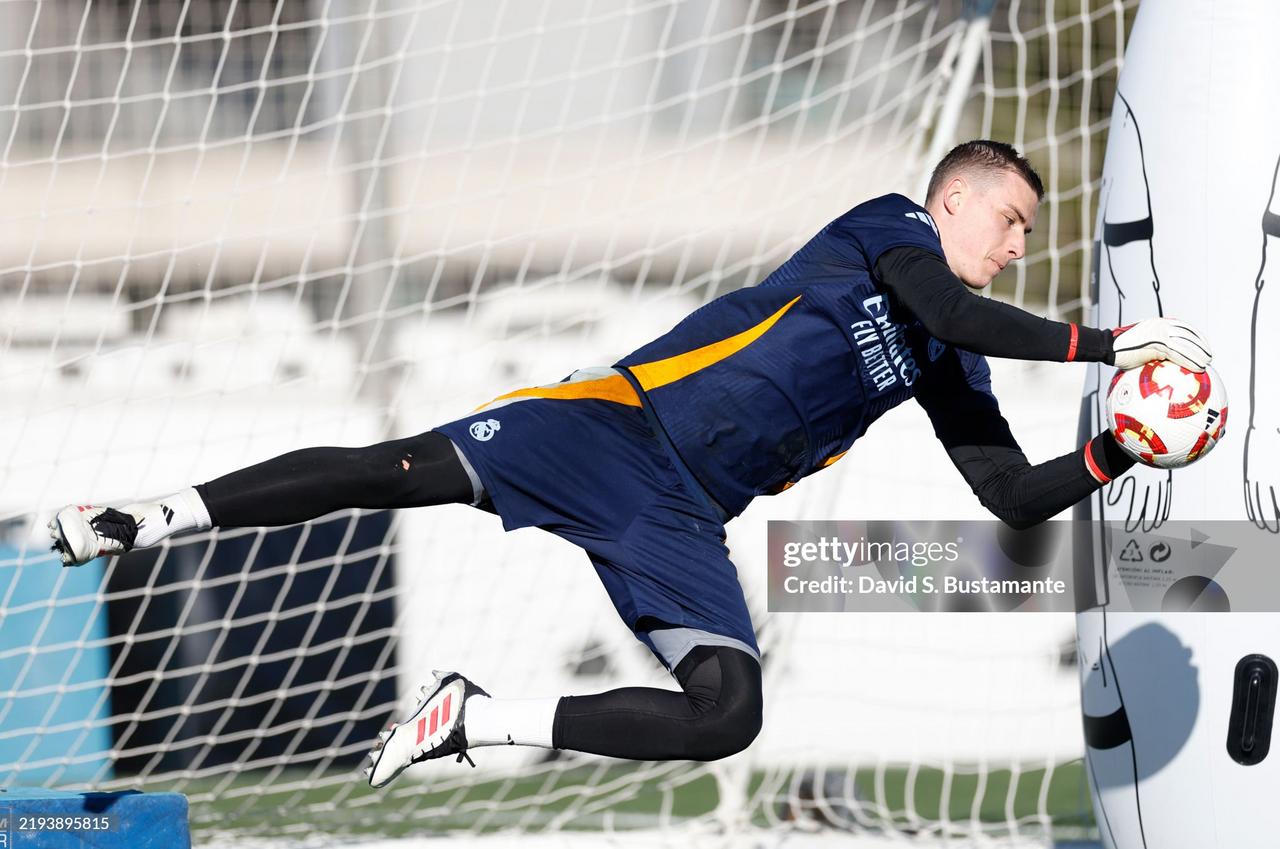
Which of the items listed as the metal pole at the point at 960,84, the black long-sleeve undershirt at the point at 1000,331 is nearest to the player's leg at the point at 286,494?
the black long-sleeve undershirt at the point at 1000,331

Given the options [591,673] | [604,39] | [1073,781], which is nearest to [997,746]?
[1073,781]

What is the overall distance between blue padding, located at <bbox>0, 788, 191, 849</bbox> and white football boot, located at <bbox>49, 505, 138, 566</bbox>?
2.61 feet

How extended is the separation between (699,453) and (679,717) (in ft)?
1.60

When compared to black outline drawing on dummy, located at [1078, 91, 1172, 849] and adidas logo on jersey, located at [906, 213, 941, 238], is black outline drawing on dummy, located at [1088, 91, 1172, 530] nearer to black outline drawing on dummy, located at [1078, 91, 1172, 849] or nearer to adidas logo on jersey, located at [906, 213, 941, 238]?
black outline drawing on dummy, located at [1078, 91, 1172, 849]

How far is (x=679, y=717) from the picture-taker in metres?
2.46

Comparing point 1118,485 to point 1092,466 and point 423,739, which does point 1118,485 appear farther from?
point 423,739

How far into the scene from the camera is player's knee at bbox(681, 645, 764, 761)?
96.1 inches

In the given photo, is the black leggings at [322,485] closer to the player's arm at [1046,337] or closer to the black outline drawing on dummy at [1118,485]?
the player's arm at [1046,337]

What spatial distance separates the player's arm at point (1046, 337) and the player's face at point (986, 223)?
31 centimetres

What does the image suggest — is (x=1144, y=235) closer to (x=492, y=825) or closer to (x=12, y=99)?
(x=492, y=825)

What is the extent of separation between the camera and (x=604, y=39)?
570 centimetres

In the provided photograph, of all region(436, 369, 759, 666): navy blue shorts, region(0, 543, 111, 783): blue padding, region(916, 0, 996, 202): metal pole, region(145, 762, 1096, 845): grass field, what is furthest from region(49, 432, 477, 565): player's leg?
region(0, 543, 111, 783): blue padding

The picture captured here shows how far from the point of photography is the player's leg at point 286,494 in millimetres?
2488

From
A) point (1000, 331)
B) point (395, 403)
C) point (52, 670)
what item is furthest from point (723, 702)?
point (52, 670)
